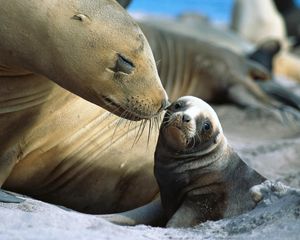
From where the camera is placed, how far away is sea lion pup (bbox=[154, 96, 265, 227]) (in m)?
3.96

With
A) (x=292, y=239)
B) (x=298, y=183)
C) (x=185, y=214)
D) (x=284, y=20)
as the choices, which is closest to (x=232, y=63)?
(x=298, y=183)

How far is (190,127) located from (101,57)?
807mm

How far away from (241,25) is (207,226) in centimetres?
990

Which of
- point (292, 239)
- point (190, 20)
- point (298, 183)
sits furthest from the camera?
point (190, 20)

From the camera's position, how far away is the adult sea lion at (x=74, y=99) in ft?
11.1

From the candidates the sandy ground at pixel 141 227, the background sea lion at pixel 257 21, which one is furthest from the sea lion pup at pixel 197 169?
the background sea lion at pixel 257 21

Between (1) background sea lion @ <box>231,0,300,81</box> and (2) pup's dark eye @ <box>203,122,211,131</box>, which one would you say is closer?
(2) pup's dark eye @ <box>203,122,211,131</box>

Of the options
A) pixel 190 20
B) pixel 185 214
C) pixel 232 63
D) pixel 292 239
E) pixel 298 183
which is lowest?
pixel 190 20

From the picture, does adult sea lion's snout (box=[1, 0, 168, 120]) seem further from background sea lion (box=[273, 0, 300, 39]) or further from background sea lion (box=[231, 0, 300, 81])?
background sea lion (box=[273, 0, 300, 39])

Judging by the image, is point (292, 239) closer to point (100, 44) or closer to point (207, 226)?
point (207, 226)

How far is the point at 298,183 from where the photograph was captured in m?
4.66

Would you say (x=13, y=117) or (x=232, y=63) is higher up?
(x=13, y=117)

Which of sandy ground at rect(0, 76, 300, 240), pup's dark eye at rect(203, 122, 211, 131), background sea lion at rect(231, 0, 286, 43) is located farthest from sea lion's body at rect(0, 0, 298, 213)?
background sea lion at rect(231, 0, 286, 43)

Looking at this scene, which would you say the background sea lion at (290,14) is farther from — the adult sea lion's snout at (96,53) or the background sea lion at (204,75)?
the adult sea lion's snout at (96,53)
